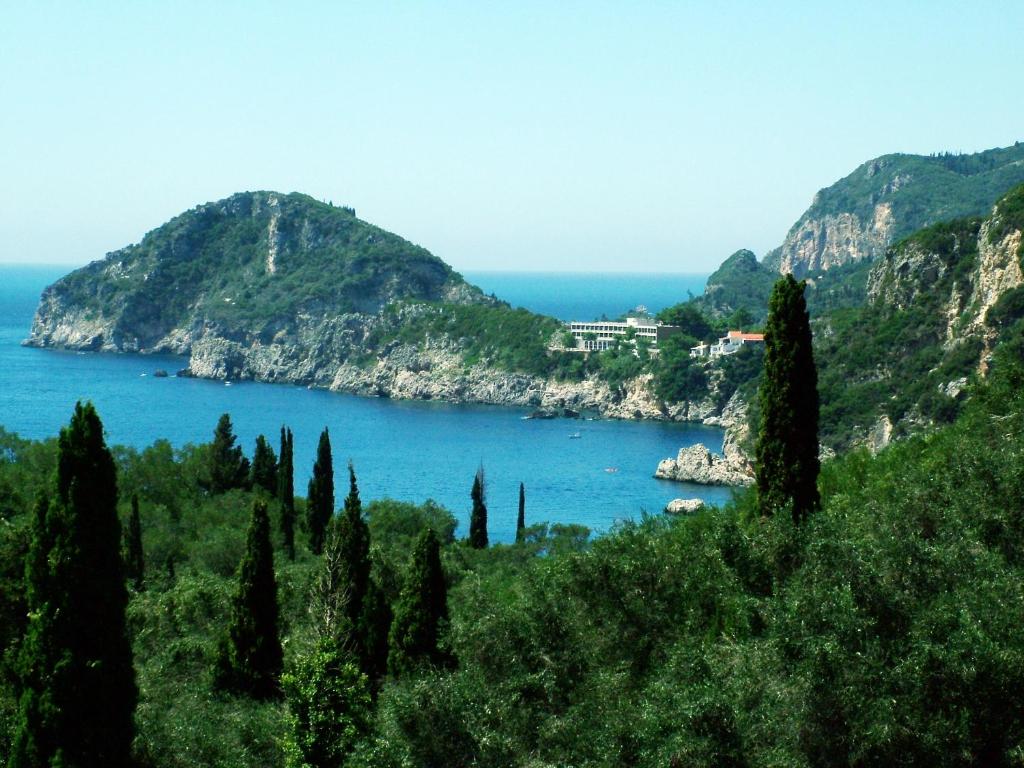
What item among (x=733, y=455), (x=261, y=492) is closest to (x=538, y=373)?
(x=733, y=455)

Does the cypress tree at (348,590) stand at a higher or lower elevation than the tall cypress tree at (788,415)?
lower

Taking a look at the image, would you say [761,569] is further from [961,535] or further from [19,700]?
[19,700]

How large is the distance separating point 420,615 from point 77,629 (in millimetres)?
7045

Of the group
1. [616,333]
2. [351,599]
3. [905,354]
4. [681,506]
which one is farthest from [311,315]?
[351,599]

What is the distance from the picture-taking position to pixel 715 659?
1398 centimetres

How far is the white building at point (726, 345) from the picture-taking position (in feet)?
380

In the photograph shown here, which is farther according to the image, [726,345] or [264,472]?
[726,345]

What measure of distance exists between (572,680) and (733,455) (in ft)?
227

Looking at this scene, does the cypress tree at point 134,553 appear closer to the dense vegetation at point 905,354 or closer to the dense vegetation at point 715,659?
the dense vegetation at point 715,659

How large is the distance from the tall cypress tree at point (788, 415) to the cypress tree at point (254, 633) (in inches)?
322

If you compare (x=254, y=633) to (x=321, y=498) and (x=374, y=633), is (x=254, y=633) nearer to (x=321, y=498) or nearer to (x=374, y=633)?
(x=374, y=633)

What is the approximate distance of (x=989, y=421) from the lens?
22.1 m

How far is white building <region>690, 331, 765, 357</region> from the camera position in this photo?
380 ft

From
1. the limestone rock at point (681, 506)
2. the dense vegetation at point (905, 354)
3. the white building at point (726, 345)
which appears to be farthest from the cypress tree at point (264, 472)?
the white building at point (726, 345)
